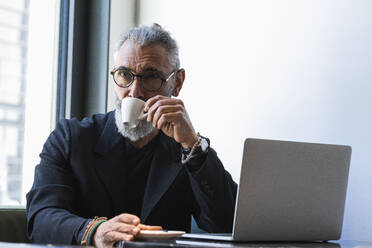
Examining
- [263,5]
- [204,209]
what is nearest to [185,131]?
[204,209]

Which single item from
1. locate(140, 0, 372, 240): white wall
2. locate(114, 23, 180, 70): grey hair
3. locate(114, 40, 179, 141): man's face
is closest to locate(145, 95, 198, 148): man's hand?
locate(114, 40, 179, 141): man's face

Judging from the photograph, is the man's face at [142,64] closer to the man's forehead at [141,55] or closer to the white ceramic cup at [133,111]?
the man's forehead at [141,55]

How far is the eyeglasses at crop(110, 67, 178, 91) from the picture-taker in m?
Answer: 1.86

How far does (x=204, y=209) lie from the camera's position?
1.75 m

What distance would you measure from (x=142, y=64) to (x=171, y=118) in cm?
32

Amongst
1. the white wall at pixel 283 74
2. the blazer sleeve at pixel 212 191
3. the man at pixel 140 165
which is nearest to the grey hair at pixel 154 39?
the man at pixel 140 165

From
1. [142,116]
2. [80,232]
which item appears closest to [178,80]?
[142,116]

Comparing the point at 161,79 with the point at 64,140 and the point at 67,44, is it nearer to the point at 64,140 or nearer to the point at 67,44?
the point at 64,140

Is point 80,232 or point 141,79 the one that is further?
point 141,79

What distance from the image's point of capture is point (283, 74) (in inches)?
82.5

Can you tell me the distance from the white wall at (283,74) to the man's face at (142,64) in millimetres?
375

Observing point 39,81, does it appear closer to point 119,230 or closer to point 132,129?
point 132,129

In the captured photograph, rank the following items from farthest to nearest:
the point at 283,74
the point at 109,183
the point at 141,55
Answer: the point at 283,74, the point at 141,55, the point at 109,183

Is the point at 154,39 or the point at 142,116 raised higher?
the point at 154,39
